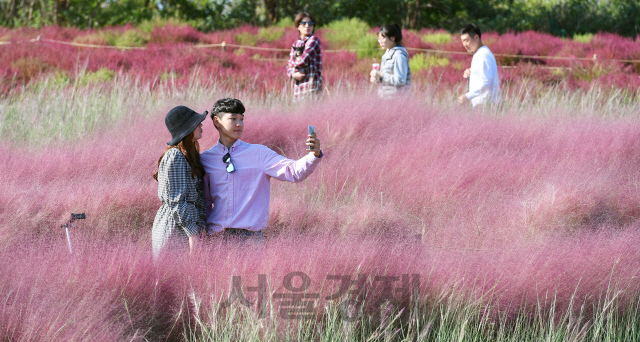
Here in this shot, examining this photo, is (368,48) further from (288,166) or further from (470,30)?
(288,166)

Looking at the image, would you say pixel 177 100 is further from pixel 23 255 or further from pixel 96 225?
pixel 23 255

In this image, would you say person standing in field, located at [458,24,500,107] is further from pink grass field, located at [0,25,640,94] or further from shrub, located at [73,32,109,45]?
shrub, located at [73,32,109,45]

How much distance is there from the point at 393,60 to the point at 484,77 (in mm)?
851

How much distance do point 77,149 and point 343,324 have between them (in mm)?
3451

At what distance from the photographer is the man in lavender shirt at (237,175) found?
133 inches

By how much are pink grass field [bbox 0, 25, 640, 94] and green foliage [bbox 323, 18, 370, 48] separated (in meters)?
0.15

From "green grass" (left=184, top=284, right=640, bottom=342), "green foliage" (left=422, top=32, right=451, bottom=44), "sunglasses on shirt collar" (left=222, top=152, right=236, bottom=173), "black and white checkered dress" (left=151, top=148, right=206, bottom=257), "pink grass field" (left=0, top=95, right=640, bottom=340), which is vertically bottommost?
"green grass" (left=184, top=284, right=640, bottom=342)

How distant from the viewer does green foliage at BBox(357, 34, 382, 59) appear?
38.4 feet

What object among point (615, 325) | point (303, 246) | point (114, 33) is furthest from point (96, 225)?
point (114, 33)

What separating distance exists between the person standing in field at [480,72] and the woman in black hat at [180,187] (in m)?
3.19

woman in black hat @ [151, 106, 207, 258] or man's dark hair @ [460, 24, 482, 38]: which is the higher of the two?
man's dark hair @ [460, 24, 482, 38]

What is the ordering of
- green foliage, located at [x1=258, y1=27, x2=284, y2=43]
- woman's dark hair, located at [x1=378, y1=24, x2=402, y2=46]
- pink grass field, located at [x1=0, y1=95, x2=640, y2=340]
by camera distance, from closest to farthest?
pink grass field, located at [x1=0, y1=95, x2=640, y2=340] → woman's dark hair, located at [x1=378, y1=24, x2=402, y2=46] → green foliage, located at [x1=258, y1=27, x2=284, y2=43]

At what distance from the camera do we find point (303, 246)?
3.38 metres

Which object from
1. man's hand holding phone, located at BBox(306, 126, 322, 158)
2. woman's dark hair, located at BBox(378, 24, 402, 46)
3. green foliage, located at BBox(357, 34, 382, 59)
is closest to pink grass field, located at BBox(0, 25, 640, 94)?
green foliage, located at BBox(357, 34, 382, 59)
